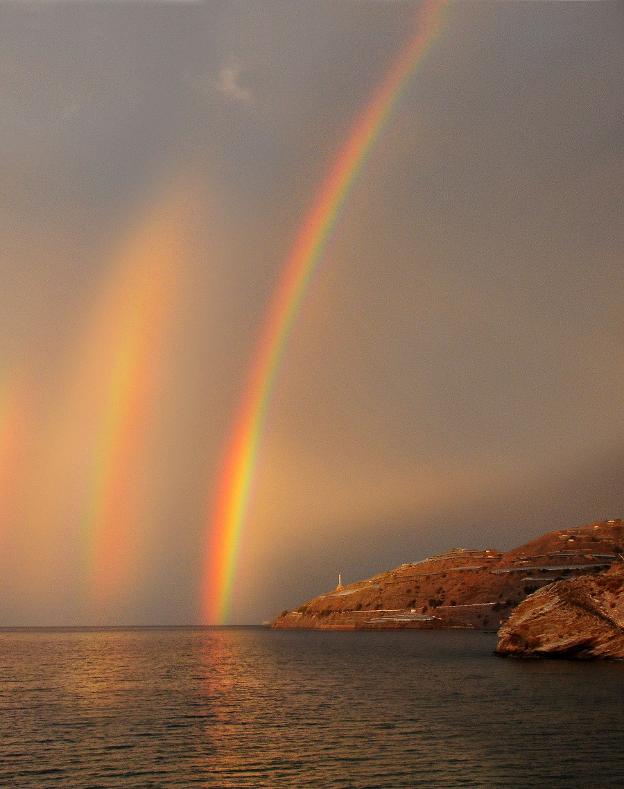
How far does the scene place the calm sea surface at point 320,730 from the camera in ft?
116

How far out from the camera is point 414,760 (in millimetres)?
38156

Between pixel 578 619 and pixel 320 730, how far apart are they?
192ft

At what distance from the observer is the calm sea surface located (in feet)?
116

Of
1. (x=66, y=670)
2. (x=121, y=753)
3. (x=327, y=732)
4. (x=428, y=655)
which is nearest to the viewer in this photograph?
(x=121, y=753)

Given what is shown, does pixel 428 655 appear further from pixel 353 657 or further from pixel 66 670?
pixel 66 670

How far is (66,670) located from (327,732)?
72046mm

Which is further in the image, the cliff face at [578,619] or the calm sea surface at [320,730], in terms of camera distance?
the cliff face at [578,619]

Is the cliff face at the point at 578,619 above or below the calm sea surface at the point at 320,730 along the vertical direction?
above

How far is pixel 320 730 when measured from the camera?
4866cm

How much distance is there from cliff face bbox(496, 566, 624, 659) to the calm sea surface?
20.1 ft

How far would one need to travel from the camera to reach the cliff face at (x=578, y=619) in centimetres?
9338

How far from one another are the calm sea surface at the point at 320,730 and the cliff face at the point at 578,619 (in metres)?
6.12

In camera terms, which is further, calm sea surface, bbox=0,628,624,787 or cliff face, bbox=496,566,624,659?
cliff face, bbox=496,566,624,659

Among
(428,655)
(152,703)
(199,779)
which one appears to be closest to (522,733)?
(199,779)
